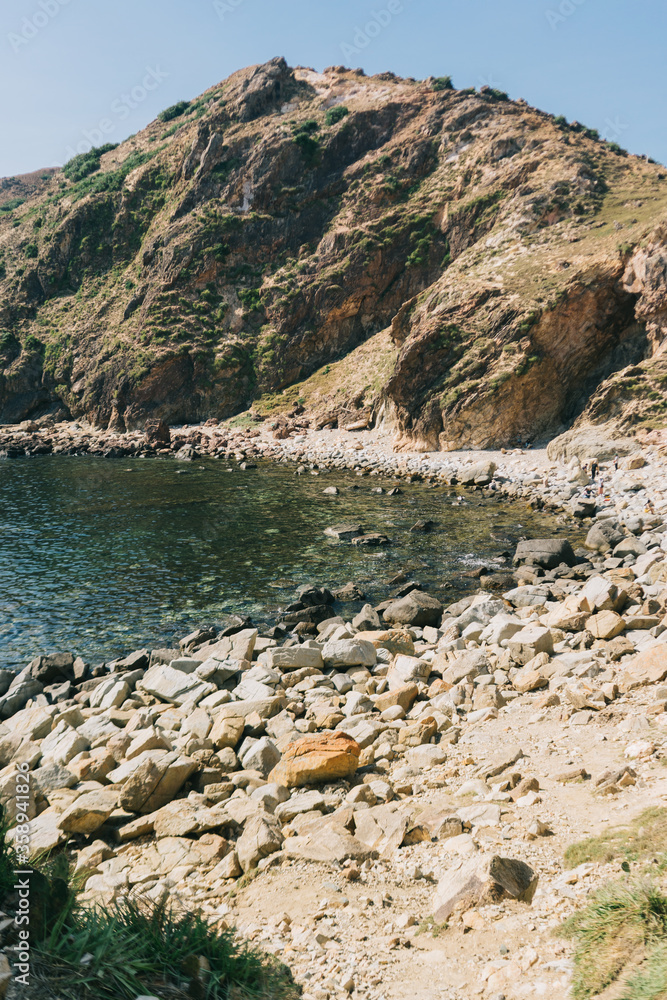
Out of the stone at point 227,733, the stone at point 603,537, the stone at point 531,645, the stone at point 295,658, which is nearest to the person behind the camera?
the stone at point 227,733

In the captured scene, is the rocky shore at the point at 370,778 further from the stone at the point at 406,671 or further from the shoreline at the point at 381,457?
the shoreline at the point at 381,457

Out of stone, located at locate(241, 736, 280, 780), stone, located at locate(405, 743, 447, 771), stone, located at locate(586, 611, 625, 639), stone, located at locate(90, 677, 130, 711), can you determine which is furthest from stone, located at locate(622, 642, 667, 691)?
stone, located at locate(90, 677, 130, 711)

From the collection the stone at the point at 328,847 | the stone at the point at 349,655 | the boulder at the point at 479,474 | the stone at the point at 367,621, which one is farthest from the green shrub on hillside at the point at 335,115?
the stone at the point at 328,847

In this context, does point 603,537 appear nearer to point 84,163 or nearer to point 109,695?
point 109,695

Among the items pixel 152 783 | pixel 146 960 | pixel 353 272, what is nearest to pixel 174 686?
pixel 152 783

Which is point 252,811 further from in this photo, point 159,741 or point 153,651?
point 153,651

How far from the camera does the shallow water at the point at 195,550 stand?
55.2 feet

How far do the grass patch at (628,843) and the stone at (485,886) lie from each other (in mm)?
483

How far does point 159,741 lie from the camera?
8805mm

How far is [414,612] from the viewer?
1560 centimetres

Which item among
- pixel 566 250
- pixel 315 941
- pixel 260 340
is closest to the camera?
pixel 315 941

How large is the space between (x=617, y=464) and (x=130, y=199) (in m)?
77.2

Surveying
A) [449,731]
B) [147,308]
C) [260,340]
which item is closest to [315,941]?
[449,731]

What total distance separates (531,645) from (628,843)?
6.26 meters
